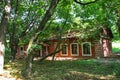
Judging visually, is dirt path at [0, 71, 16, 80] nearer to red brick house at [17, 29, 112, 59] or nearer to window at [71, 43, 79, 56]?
red brick house at [17, 29, 112, 59]

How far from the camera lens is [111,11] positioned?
17.2 meters

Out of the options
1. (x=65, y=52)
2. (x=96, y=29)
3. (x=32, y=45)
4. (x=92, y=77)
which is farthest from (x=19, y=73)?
(x=65, y=52)

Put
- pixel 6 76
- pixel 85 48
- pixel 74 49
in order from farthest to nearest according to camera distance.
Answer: pixel 74 49 < pixel 85 48 < pixel 6 76

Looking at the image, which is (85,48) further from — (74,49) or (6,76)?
(6,76)

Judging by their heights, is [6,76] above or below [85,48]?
below

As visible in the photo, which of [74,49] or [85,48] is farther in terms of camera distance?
[74,49]

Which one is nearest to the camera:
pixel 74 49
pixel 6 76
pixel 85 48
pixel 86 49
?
pixel 6 76

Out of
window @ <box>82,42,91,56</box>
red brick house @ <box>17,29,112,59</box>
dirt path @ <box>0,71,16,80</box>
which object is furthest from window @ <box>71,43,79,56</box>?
dirt path @ <box>0,71,16,80</box>

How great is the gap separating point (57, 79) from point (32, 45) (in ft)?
6.89

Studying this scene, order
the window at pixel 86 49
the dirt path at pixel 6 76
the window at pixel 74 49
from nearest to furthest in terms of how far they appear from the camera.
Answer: the dirt path at pixel 6 76, the window at pixel 86 49, the window at pixel 74 49

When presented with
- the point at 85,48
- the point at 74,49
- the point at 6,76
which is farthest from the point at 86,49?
the point at 6,76

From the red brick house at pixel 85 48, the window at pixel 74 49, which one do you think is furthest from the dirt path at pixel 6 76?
the window at pixel 74 49

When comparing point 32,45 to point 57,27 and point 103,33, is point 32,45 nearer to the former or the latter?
point 57,27

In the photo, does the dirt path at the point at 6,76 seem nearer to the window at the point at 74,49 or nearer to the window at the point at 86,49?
the window at the point at 86,49
